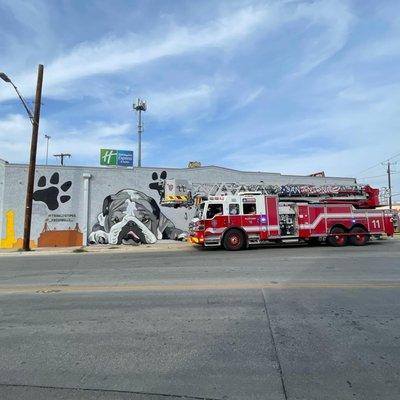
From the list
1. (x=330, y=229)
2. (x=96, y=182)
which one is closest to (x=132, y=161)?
(x=96, y=182)

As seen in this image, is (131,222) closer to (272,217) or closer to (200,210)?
(200,210)

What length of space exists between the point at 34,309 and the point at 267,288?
15.4ft

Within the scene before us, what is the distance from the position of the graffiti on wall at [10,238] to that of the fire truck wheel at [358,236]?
1845cm

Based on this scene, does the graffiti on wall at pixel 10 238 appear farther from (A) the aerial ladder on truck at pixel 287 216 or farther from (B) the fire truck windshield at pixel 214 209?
(B) the fire truck windshield at pixel 214 209

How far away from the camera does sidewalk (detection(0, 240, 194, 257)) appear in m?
22.8

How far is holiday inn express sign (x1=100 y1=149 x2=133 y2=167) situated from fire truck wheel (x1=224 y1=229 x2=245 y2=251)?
54.0 feet

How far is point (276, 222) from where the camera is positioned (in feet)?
71.8

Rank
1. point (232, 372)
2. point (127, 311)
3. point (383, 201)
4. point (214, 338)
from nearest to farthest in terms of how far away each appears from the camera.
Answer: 1. point (232, 372)
2. point (214, 338)
3. point (127, 311)
4. point (383, 201)

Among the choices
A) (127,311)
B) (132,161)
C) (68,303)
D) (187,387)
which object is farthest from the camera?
(132,161)

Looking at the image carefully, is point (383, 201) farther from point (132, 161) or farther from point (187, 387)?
point (187, 387)

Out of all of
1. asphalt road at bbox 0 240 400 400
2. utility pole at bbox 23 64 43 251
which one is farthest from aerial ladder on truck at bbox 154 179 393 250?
asphalt road at bbox 0 240 400 400

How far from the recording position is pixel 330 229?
22.5 meters

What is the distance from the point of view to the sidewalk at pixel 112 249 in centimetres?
2284

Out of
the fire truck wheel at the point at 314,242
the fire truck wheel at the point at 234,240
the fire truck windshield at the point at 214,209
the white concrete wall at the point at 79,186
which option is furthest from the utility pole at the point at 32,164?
the fire truck wheel at the point at 314,242
